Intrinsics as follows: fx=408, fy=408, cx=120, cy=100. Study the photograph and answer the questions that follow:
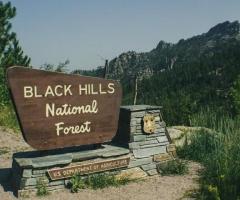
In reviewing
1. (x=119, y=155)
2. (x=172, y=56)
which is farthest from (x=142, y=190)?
(x=172, y=56)

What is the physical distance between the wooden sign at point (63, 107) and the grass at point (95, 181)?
0.77m

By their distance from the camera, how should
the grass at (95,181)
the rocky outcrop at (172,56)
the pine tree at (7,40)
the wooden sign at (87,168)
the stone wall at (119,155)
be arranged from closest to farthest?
the stone wall at (119,155)
the wooden sign at (87,168)
the grass at (95,181)
the pine tree at (7,40)
the rocky outcrop at (172,56)

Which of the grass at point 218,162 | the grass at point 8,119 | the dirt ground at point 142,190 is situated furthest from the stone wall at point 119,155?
the grass at point 8,119

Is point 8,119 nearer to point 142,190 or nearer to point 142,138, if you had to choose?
point 142,138

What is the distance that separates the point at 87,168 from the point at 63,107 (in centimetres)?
143

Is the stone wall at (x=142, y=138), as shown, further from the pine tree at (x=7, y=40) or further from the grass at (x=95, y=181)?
the pine tree at (x=7, y=40)

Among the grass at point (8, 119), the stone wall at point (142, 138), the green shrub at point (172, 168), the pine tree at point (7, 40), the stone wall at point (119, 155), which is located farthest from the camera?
the pine tree at point (7, 40)

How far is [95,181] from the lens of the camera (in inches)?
350

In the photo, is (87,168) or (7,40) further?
(7,40)

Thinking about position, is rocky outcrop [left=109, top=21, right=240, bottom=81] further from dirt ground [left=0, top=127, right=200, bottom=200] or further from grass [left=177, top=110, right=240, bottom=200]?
dirt ground [left=0, top=127, right=200, bottom=200]

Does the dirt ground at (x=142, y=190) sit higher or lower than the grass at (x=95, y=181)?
lower

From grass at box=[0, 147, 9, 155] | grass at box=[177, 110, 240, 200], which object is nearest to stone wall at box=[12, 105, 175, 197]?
grass at box=[177, 110, 240, 200]

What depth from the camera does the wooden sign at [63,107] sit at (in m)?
8.18

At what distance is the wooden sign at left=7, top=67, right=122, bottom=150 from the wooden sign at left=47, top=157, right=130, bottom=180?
52 cm
